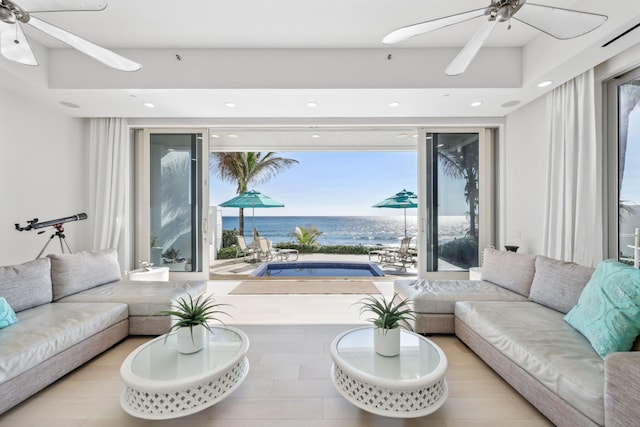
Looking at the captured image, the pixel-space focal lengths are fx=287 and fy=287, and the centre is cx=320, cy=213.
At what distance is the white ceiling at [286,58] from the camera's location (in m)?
2.65

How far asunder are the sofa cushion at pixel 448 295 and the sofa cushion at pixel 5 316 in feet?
10.6

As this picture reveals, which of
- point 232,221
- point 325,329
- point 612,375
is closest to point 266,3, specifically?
point 325,329

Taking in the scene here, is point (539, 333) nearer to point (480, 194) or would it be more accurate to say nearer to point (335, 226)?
point (480, 194)

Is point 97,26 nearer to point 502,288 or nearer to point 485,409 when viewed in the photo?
point 485,409

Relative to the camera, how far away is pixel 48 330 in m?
1.99

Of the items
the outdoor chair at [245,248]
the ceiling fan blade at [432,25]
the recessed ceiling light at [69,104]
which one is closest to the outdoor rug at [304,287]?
the outdoor chair at [245,248]

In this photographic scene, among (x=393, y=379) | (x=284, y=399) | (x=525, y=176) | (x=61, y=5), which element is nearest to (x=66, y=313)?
(x=284, y=399)

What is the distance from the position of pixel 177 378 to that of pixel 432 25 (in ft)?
8.61

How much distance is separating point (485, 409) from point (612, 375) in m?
0.74

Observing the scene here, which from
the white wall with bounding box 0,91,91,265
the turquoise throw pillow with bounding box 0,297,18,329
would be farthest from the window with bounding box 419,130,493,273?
the white wall with bounding box 0,91,91,265

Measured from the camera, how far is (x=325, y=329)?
9.73 ft

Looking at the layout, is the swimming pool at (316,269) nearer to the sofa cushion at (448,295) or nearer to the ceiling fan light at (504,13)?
the sofa cushion at (448,295)

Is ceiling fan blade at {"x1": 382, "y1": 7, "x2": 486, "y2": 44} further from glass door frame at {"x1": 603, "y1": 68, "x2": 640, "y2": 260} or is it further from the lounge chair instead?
the lounge chair

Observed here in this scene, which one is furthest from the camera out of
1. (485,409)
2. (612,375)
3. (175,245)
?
(175,245)
